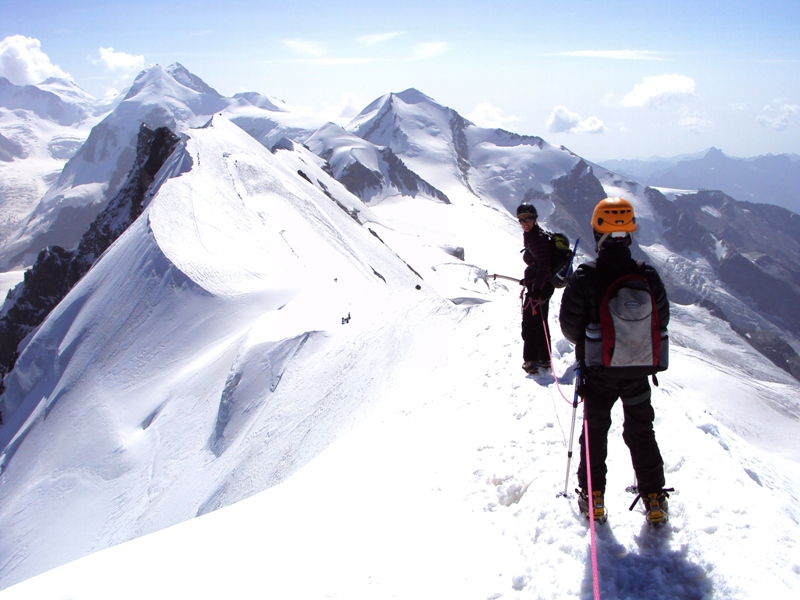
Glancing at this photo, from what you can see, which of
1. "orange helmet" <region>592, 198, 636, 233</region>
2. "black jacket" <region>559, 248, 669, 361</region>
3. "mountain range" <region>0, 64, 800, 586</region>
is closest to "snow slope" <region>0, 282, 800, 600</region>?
"black jacket" <region>559, 248, 669, 361</region>

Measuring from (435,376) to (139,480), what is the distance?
14.5 metres

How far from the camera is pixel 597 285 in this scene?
468cm

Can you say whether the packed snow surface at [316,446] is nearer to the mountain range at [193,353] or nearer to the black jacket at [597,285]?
the mountain range at [193,353]

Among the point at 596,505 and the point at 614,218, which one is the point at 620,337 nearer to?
the point at 614,218

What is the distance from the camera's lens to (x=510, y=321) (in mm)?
11914

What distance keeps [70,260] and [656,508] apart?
206 ft

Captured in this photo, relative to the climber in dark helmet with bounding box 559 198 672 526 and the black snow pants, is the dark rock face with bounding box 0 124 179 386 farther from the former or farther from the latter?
the black snow pants

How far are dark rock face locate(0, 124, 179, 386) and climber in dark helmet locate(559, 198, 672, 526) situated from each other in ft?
168

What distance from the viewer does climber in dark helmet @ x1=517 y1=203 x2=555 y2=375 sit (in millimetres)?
8430

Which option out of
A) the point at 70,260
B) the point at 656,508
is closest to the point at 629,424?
the point at 656,508

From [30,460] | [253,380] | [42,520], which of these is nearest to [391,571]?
[253,380]

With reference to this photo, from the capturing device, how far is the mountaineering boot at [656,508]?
15.5 feet

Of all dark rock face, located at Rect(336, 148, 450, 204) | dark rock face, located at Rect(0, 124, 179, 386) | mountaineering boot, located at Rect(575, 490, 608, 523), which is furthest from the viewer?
dark rock face, located at Rect(336, 148, 450, 204)

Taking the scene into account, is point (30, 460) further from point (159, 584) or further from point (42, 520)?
point (159, 584)
